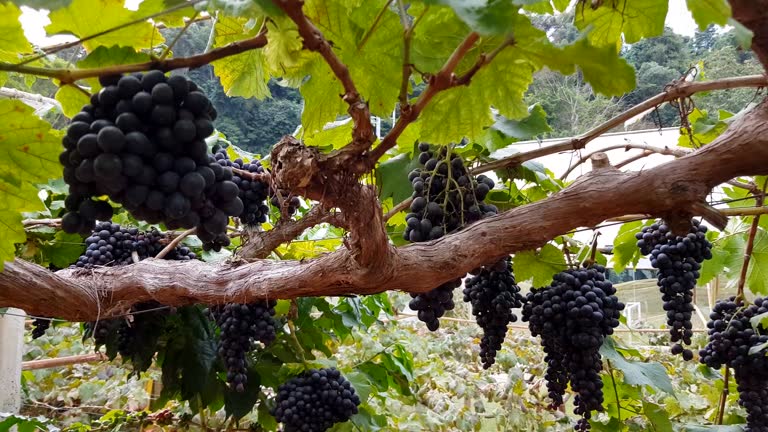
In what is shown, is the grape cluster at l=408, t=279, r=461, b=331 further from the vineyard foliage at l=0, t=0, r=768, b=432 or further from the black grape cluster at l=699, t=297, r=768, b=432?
the black grape cluster at l=699, t=297, r=768, b=432

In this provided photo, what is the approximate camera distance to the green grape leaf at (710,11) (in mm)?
573

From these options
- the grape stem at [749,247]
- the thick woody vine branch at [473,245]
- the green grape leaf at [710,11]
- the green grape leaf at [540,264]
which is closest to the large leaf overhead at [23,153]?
the thick woody vine branch at [473,245]

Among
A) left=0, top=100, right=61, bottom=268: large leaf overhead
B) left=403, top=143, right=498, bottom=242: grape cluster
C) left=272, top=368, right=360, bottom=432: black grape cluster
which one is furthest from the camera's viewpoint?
left=272, top=368, right=360, bottom=432: black grape cluster

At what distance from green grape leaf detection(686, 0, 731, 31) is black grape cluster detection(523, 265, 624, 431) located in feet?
2.57

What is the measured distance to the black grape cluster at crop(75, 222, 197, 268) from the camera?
1438mm

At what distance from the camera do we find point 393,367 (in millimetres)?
2250

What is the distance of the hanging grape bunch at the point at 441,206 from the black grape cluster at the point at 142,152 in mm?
562

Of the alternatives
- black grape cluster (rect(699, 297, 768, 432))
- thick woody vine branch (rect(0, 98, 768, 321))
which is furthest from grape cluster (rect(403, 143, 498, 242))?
black grape cluster (rect(699, 297, 768, 432))

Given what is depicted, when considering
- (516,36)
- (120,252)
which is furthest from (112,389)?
(516,36)

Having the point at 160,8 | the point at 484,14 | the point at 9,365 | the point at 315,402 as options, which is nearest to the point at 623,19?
the point at 484,14

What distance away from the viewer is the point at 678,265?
4.53ft

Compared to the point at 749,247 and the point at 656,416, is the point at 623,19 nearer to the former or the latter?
the point at 749,247

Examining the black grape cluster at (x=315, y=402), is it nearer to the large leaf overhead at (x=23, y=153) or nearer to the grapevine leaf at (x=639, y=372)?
the grapevine leaf at (x=639, y=372)

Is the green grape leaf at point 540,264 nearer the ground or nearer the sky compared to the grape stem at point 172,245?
nearer the ground
